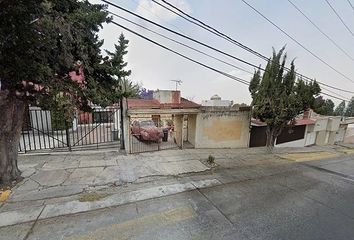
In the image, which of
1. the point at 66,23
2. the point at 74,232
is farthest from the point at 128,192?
the point at 66,23

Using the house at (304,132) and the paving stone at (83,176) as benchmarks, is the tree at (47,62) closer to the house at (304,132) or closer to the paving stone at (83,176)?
the paving stone at (83,176)

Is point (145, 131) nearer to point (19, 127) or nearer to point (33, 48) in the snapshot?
point (19, 127)

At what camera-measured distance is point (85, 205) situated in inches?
197

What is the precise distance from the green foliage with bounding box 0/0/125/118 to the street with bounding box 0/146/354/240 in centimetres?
292

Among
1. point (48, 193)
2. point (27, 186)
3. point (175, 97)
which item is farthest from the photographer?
point (175, 97)

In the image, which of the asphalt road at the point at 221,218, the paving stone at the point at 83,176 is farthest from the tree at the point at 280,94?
the paving stone at the point at 83,176

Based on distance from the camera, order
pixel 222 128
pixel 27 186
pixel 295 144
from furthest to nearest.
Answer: pixel 295 144, pixel 222 128, pixel 27 186

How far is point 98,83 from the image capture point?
21.8ft

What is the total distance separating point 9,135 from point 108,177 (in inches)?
119

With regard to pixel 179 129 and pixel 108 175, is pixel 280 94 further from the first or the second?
pixel 108 175

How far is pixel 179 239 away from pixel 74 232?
2.07m

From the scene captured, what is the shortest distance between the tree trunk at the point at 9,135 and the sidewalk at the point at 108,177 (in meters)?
0.48

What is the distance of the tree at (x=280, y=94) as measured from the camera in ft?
36.7

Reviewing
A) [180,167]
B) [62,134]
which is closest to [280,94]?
[180,167]
